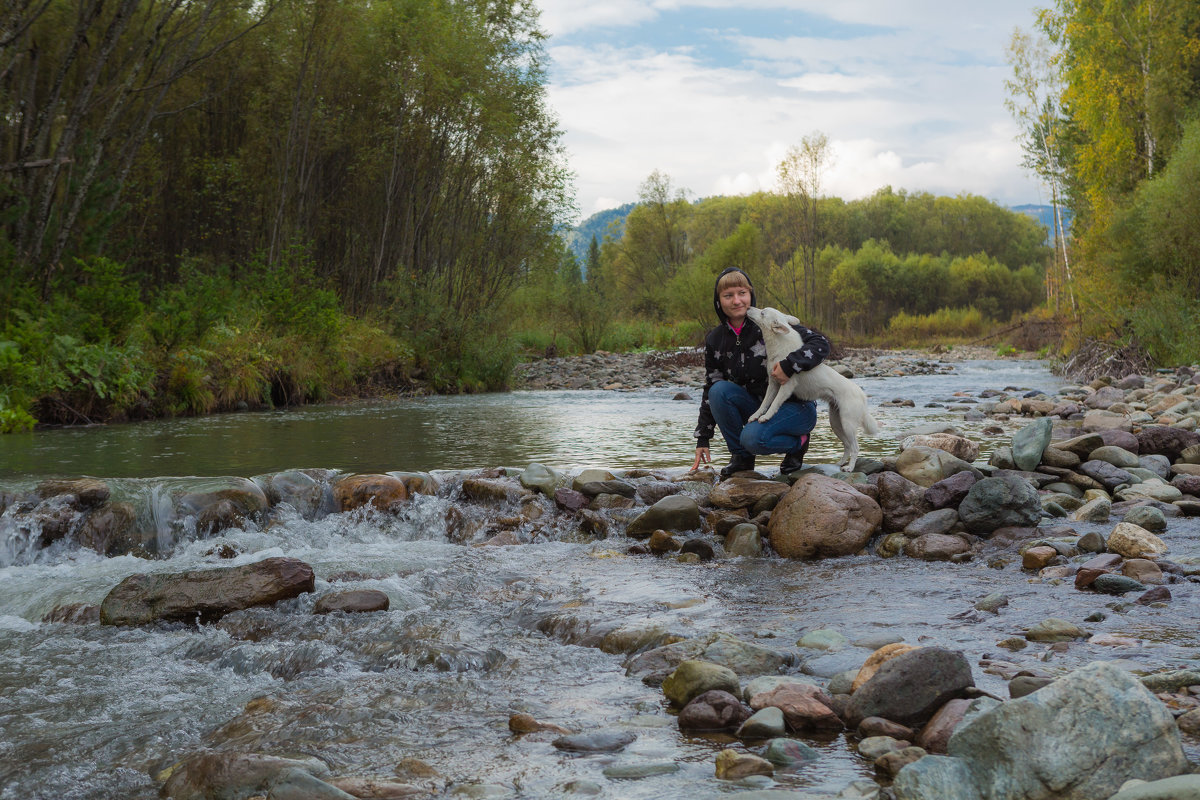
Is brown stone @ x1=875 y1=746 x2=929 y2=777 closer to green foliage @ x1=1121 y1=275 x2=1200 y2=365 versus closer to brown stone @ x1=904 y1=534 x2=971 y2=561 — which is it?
brown stone @ x1=904 y1=534 x2=971 y2=561

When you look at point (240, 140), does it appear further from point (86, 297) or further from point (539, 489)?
point (539, 489)

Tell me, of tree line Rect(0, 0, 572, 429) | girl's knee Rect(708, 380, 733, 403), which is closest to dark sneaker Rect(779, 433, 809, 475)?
girl's knee Rect(708, 380, 733, 403)

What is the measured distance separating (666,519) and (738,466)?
85cm

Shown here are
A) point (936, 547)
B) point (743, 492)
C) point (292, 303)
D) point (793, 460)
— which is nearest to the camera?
point (936, 547)

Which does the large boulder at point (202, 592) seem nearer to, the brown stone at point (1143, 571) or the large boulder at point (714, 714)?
the large boulder at point (714, 714)

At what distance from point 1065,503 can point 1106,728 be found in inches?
154

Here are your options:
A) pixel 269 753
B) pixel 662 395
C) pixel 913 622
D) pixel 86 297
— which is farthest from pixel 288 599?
pixel 662 395

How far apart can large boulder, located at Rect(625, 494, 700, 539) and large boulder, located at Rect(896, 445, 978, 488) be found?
58.6 inches

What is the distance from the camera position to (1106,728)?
2109 mm

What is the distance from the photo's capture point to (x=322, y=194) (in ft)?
63.3

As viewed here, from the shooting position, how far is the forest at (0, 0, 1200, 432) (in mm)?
11297

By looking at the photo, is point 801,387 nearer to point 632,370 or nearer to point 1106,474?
point 1106,474

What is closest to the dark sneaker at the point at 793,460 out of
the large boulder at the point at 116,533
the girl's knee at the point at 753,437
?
the girl's knee at the point at 753,437

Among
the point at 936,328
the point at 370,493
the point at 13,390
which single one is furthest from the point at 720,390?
the point at 936,328
